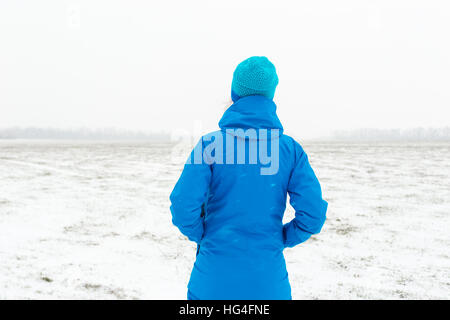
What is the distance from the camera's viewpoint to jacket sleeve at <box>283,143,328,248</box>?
1.44 metres

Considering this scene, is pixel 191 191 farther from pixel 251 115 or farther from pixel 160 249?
pixel 160 249

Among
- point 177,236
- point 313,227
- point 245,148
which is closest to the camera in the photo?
point 245,148

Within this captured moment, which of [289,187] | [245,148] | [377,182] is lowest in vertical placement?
[377,182]

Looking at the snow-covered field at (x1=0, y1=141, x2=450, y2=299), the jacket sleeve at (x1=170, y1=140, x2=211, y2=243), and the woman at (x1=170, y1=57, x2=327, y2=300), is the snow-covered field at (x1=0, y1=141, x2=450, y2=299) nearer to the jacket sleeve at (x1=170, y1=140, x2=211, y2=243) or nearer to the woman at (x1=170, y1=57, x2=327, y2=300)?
the woman at (x1=170, y1=57, x2=327, y2=300)

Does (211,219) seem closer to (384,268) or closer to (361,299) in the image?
(361,299)

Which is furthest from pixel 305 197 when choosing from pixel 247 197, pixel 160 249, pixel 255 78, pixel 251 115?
pixel 160 249

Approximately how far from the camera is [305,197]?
1441 millimetres

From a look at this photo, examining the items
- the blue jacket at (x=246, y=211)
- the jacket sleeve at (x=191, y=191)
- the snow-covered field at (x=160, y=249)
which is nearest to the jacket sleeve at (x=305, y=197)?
the blue jacket at (x=246, y=211)

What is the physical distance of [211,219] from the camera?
1475mm

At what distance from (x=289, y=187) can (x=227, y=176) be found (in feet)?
0.97

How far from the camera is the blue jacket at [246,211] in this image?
4.62ft

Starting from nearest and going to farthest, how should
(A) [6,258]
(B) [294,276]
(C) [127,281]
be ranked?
(C) [127,281] < (B) [294,276] < (A) [6,258]

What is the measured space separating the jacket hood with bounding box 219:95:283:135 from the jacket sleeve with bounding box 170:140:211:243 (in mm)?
168
